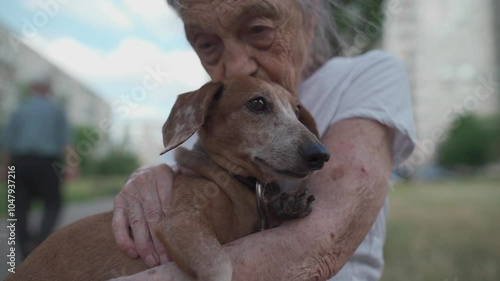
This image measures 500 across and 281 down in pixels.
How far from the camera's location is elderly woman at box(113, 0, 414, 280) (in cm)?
150

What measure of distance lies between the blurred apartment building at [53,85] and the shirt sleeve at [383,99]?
5209 millimetres

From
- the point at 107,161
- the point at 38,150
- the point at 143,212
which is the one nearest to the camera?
the point at 143,212

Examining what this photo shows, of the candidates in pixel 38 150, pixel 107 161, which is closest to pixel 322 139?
pixel 38 150

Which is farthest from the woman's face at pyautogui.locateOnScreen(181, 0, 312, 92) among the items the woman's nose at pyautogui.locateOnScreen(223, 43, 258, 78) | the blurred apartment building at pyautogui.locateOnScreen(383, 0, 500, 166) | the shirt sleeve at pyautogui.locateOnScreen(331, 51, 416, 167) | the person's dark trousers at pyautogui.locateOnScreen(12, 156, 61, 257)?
the blurred apartment building at pyautogui.locateOnScreen(383, 0, 500, 166)

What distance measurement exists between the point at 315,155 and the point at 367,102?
36 cm

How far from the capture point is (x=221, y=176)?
71.4 inches

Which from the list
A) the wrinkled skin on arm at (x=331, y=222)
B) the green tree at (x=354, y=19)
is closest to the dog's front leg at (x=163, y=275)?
the wrinkled skin on arm at (x=331, y=222)

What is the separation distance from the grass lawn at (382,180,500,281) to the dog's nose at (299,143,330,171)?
2294 mm

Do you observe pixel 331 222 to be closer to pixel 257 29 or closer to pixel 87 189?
pixel 257 29

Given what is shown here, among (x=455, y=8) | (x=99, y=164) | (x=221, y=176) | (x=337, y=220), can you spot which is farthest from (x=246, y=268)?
(x=455, y=8)

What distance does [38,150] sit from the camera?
5.43m

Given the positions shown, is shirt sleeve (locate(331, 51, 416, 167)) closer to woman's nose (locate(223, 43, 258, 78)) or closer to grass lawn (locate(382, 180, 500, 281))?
woman's nose (locate(223, 43, 258, 78))

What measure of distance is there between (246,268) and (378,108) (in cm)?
79

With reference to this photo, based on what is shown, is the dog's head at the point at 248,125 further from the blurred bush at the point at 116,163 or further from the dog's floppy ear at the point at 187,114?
the blurred bush at the point at 116,163
